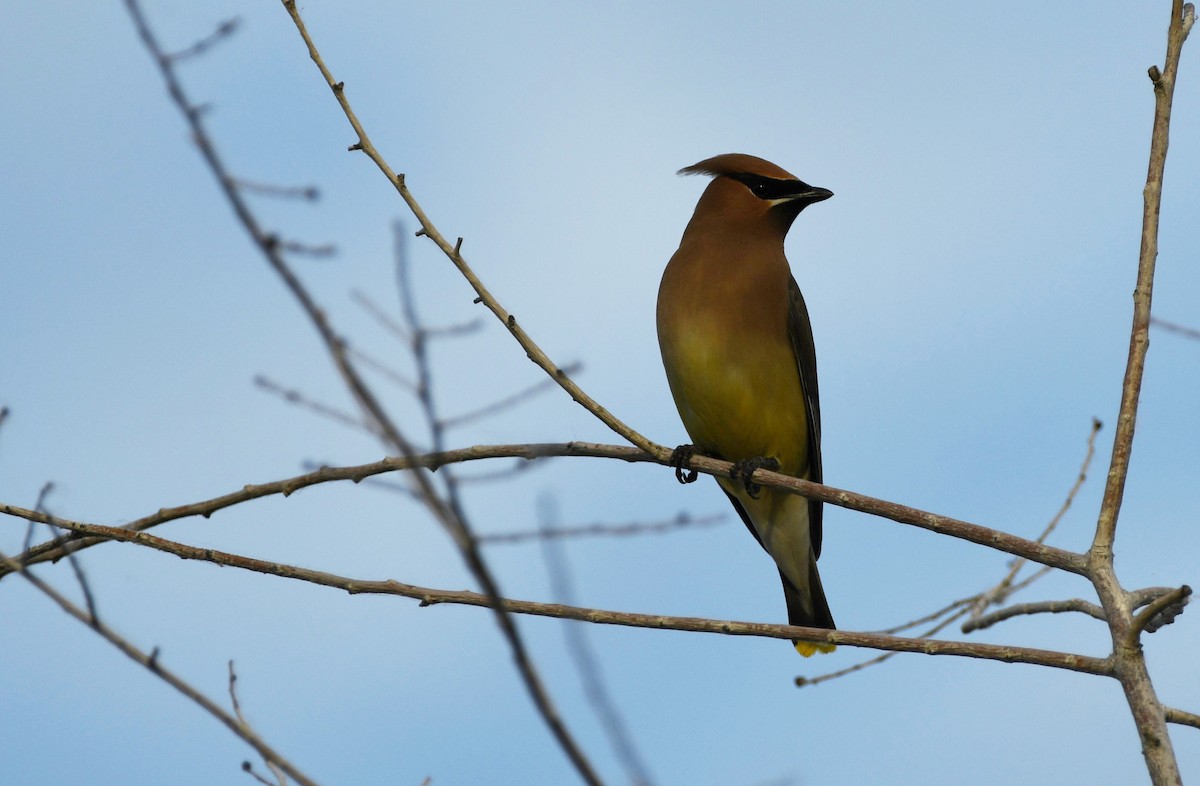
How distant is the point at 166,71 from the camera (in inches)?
68.5

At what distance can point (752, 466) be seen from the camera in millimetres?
5211

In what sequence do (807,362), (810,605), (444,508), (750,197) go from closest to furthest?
(444,508) → (807,362) → (750,197) → (810,605)

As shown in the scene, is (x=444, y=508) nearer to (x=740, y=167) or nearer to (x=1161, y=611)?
(x=1161, y=611)

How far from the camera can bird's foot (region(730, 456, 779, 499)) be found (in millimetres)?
4915

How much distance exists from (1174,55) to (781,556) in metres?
3.47

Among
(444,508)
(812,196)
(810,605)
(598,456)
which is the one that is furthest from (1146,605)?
(810,605)

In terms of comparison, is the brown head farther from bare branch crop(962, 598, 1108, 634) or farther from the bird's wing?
bare branch crop(962, 598, 1108, 634)

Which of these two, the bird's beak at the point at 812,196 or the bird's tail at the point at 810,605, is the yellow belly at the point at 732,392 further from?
the bird's tail at the point at 810,605

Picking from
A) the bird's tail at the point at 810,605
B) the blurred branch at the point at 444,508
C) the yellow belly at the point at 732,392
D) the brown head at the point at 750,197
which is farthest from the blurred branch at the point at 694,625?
the bird's tail at the point at 810,605

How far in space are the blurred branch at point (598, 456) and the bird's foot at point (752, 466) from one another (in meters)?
0.93

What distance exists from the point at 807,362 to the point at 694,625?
2896 millimetres

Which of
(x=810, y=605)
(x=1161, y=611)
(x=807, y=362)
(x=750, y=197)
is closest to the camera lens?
(x=1161, y=611)

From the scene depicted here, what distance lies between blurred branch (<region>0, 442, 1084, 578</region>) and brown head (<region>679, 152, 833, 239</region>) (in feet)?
7.08

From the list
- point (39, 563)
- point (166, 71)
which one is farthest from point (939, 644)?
point (39, 563)
